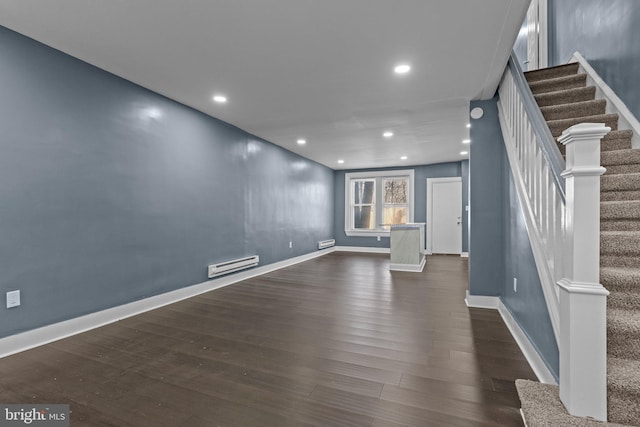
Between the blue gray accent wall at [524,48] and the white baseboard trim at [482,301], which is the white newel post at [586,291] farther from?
the blue gray accent wall at [524,48]

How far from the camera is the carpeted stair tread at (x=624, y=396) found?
1.21 meters

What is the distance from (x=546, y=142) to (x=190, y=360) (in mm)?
2822

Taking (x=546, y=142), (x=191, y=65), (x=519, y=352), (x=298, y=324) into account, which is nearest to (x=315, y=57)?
(x=191, y=65)

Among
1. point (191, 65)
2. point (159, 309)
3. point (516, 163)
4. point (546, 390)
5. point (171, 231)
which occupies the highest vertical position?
point (191, 65)

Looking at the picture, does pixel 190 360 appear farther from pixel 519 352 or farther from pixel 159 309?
pixel 519 352

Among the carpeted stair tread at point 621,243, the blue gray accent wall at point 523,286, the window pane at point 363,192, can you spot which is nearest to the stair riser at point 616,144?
the blue gray accent wall at point 523,286

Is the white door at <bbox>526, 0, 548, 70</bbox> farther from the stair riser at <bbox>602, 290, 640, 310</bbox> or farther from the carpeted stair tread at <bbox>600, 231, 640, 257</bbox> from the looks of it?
the stair riser at <bbox>602, 290, 640, 310</bbox>

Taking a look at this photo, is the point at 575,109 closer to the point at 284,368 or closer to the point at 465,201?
the point at 284,368

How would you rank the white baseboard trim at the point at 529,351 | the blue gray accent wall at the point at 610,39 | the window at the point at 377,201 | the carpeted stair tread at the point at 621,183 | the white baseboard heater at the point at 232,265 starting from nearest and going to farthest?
the white baseboard trim at the point at 529,351 < the carpeted stair tread at the point at 621,183 < the blue gray accent wall at the point at 610,39 < the white baseboard heater at the point at 232,265 < the window at the point at 377,201

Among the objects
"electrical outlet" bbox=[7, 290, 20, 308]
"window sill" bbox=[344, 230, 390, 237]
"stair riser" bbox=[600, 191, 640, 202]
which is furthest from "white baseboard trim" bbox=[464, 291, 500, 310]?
"window sill" bbox=[344, 230, 390, 237]

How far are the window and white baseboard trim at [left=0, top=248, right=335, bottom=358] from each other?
491 cm

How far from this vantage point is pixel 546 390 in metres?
1.47

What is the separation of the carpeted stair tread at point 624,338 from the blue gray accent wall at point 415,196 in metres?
6.21

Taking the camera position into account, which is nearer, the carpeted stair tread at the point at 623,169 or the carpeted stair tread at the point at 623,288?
the carpeted stair tread at the point at 623,288
